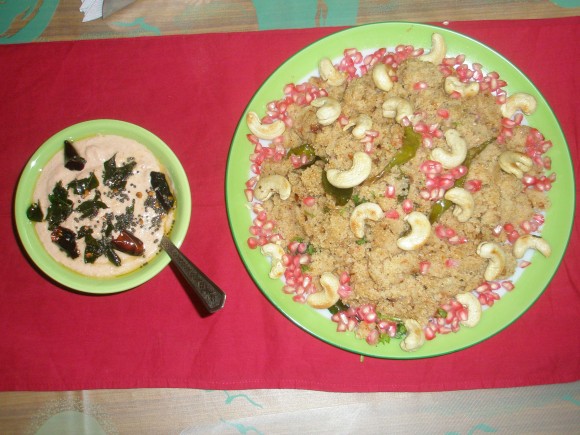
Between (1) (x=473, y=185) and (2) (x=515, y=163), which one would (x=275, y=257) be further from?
(2) (x=515, y=163)

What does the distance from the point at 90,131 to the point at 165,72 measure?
0.68 m

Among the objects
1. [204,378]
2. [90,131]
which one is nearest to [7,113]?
[90,131]

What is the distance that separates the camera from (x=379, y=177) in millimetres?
1918

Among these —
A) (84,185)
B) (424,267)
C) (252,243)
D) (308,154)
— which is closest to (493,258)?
(424,267)

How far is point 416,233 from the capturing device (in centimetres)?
183

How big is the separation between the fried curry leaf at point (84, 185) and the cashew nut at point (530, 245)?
1977 millimetres

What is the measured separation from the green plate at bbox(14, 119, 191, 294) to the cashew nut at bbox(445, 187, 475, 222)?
47.2 inches

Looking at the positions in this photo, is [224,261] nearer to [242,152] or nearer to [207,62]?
[242,152]

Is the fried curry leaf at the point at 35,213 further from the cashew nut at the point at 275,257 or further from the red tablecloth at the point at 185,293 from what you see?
the cashew nut at the point at 275,257

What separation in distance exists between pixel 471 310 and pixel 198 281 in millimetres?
1228

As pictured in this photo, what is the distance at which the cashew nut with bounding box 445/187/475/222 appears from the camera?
182 cm

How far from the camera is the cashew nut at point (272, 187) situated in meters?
1.92

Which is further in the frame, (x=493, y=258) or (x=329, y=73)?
(x=329, y=73)

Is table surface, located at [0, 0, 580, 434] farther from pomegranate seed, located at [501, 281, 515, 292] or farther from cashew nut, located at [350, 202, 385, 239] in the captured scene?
cashew nut, located at [350, 202, 385, 239]
